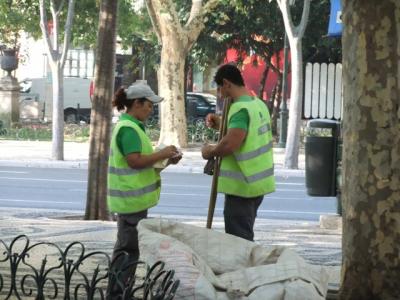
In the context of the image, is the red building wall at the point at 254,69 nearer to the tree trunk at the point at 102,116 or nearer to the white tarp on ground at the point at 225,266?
the tree trunk at the point at 102,116

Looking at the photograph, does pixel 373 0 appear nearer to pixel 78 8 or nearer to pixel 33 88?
pixel 78 8

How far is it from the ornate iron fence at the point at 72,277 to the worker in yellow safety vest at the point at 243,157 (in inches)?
30.0

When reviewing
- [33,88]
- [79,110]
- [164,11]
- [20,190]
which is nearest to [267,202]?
[20,190]

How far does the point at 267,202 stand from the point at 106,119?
6.56 m

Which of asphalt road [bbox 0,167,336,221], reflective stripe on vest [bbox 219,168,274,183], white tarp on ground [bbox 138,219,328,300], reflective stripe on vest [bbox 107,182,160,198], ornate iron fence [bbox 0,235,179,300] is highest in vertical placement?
reflective stripe on vest [bbox 219,168,274,183]

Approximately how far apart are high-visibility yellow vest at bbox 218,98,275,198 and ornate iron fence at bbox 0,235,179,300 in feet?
2.73

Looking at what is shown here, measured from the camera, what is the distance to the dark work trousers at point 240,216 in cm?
771

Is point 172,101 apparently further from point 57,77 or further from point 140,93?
point 140,93

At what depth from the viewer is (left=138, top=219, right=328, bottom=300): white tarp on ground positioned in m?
5.41

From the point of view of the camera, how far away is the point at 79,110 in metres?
48.7

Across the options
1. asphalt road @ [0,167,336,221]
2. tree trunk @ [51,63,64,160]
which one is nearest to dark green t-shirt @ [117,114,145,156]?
asphalt road @ [0,167,336,221]

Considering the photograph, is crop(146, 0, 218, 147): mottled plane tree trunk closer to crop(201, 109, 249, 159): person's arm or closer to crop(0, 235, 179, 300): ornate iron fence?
crop(0, 235, 179, 300): ornate iron fence

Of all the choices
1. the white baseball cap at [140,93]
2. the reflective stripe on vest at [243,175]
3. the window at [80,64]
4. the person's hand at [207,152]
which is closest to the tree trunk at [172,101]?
the reflective stripe on vest at [243,175]

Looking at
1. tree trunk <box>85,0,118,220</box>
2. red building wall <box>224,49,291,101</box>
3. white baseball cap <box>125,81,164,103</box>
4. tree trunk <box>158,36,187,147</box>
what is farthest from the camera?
red building wall <box>224,49,291,101</box>
